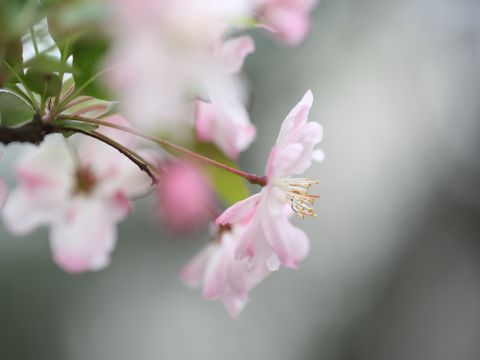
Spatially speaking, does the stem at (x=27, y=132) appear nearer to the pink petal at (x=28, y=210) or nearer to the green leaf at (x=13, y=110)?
the green leaf at (x=13, y=110)

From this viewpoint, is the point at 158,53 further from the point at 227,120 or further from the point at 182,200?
the point at 227,120

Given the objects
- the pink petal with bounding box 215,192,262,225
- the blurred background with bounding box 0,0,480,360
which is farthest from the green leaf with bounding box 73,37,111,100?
the blurred background with bounding box 0,0,480,360

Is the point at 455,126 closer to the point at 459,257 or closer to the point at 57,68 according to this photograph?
the point at 459,257

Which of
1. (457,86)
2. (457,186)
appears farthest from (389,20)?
(457,186)

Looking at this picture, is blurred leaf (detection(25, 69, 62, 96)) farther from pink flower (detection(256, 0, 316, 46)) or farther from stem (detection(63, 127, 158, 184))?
pink flower (detection(256, 0, 316, 46))

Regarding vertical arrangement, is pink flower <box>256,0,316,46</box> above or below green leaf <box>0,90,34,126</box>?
above

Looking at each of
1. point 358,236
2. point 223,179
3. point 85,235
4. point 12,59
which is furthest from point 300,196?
point 358,236
